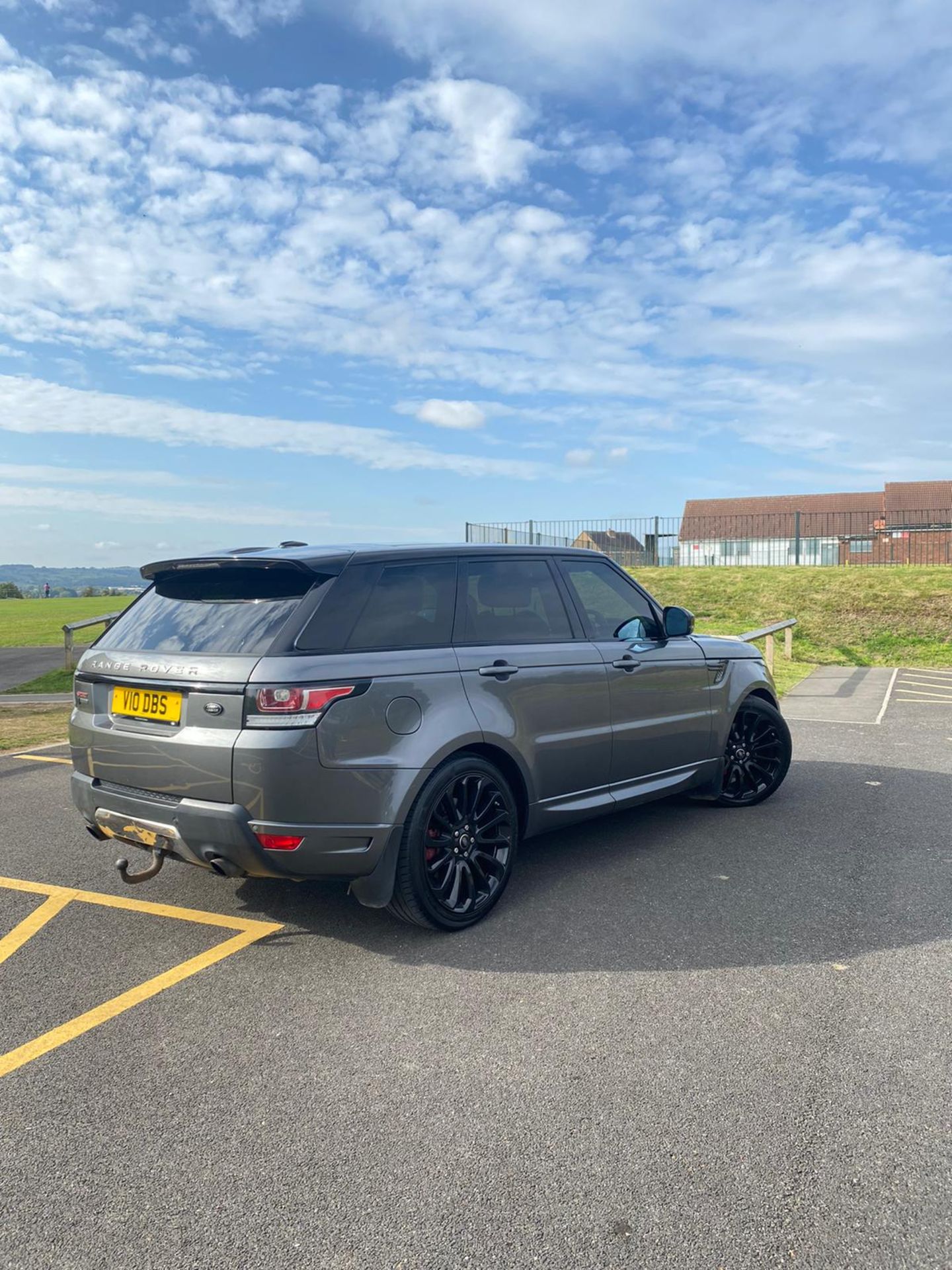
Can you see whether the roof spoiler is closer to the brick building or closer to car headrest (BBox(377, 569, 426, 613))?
car headrest (BBox(377, 569, 426, 613))

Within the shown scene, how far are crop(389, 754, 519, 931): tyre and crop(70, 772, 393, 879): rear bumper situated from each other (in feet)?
0.66

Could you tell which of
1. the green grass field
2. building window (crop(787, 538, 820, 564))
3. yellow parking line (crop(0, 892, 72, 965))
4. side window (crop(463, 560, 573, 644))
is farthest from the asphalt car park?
building window (crop(787, 538, 820, 564))

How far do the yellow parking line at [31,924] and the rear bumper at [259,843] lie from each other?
0.89 m

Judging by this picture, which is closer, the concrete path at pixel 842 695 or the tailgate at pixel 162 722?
the tailgate at pixel 162 722

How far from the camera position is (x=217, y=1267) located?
7.25 feet

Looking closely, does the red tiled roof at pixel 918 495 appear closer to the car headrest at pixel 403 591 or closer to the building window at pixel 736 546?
the building window at pixel 736 546

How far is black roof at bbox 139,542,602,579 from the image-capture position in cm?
412

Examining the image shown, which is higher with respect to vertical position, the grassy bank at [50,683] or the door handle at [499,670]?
the door handle at [499,670]

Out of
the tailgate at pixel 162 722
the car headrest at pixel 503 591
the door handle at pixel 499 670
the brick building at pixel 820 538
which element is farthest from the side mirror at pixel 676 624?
the brick building at pixel 820 538

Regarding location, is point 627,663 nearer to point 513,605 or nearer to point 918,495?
point 513,605

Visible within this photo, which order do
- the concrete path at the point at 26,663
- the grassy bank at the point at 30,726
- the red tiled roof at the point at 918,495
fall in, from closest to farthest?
1. the grassy bank at the point at 30,726
2. the concrete path at the point at 26,663
3. the red tiled roof at the point at 918,495

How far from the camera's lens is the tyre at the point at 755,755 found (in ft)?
21.5

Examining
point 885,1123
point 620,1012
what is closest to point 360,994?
point 620,1012

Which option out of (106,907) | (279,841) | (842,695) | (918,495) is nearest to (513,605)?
(279,841)
